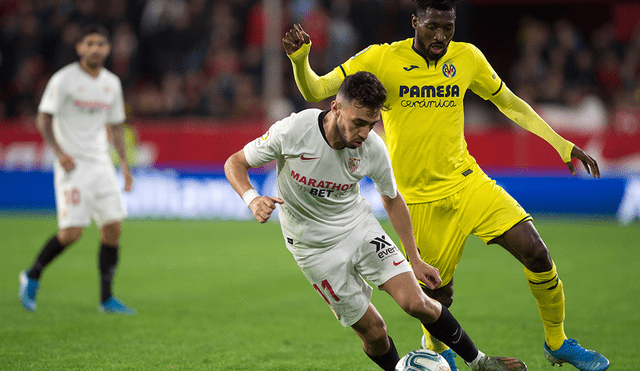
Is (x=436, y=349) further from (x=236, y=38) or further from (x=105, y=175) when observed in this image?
(x=236, y=38)

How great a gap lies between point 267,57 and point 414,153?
1008 cm

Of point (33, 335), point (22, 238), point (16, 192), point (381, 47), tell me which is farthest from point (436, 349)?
point (16, 192)

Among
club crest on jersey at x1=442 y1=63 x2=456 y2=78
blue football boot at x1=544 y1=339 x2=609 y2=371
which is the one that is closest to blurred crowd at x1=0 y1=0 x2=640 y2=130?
club crest on jersey at x1=442 y1=63 x2=456 y2=78

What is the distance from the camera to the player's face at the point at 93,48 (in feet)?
23.6

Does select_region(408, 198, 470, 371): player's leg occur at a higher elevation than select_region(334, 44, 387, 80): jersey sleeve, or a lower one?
lower

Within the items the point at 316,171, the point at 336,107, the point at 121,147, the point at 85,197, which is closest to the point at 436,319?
the point at 316,171

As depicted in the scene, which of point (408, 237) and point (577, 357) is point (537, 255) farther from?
point (408, 237)

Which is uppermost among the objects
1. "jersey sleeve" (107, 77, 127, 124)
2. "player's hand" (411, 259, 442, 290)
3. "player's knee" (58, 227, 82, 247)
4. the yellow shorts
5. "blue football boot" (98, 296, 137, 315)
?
"jersey sleeve" (107, 77, 127, 124)

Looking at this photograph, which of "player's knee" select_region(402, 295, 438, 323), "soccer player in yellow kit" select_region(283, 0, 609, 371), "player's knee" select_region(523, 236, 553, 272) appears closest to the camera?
"player's knee" select_region(402, 295, 438, 323)

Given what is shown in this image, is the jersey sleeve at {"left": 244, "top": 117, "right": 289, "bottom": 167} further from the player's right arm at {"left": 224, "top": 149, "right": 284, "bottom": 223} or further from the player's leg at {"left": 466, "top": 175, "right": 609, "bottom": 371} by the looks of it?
the player's leg at {"left": 466, "top": 175, "right": 609, "bottom": 371}

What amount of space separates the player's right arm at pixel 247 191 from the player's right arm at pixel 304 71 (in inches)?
24.7

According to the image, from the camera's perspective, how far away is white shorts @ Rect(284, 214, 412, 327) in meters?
4.49

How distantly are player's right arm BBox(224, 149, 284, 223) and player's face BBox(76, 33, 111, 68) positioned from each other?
11.3ft

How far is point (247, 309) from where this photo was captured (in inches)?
286
